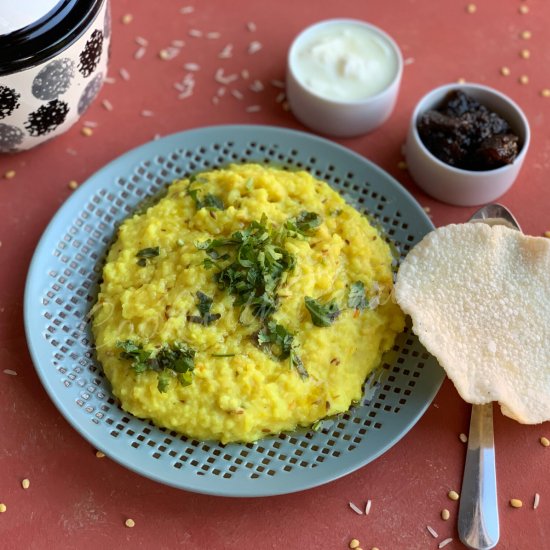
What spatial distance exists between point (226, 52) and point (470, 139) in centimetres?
165

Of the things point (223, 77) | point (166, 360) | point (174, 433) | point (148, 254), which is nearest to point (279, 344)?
point (166, 360)

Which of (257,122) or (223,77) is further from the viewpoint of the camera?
(223,77)

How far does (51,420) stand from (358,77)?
8.08 ft

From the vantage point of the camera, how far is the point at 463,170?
429cm

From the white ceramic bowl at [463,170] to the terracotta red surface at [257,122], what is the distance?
4.0 inches

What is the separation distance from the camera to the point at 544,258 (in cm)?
380

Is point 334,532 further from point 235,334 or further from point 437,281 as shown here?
point 437,281

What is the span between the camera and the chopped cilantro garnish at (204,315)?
369 centimetres

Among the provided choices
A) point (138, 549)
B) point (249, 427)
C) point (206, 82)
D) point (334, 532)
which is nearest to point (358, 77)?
point (206, 82)

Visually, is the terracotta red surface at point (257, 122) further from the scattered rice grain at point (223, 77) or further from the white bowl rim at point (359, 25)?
the white bowl rim at point (359, 25)

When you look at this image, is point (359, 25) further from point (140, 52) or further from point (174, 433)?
point (174, 433)

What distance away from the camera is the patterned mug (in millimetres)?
3662

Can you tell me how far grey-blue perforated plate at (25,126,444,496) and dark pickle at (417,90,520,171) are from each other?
1.14 feet

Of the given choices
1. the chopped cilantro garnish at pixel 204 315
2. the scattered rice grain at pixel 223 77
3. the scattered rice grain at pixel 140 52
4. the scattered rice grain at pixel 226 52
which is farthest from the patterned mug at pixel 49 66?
the chopped cilantro garnish at pixel 204 315
